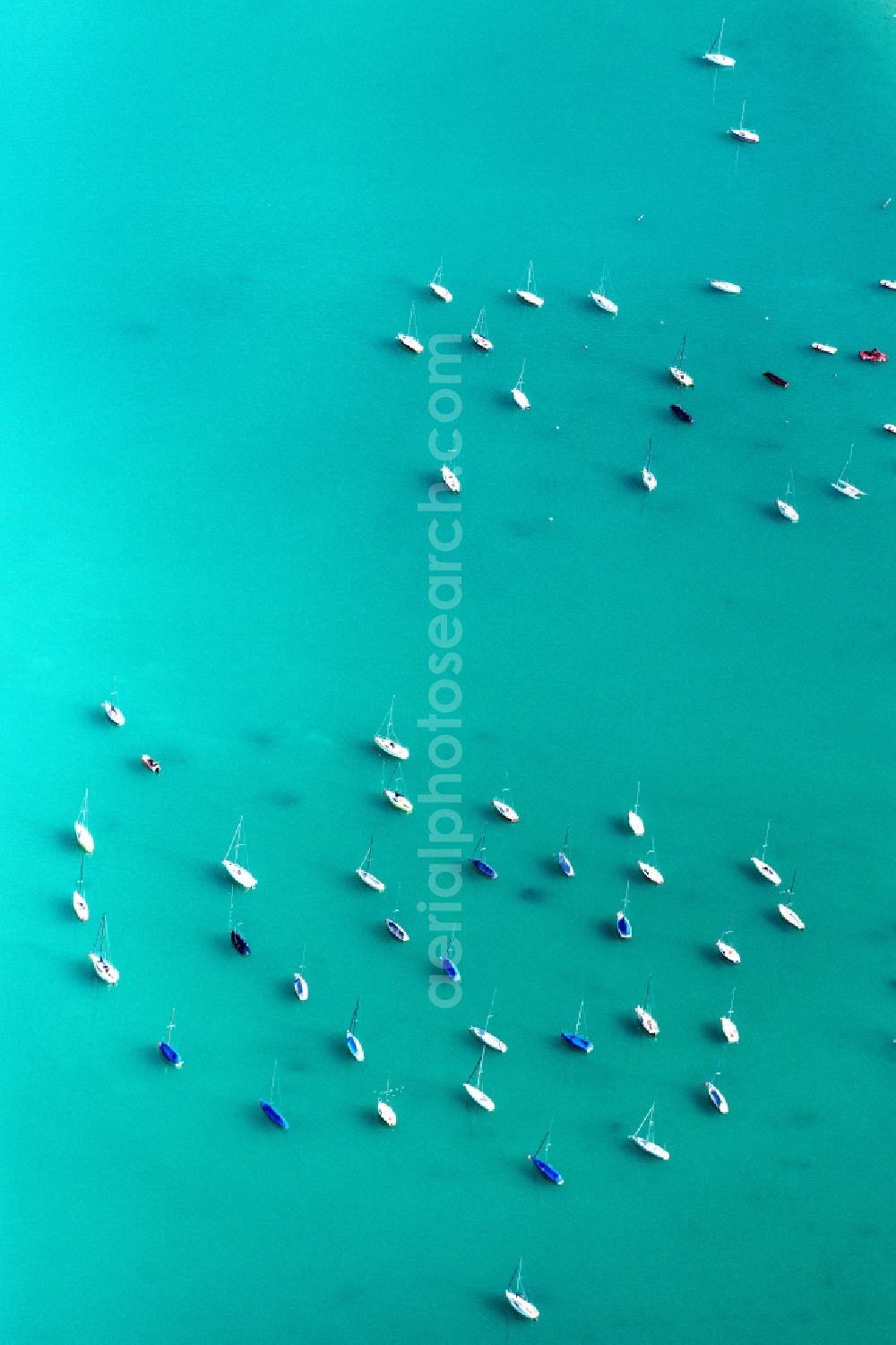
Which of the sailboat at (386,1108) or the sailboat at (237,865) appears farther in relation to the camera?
the sailboat at (237,865)

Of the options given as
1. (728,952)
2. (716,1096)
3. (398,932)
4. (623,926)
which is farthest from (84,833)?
(716,1096)

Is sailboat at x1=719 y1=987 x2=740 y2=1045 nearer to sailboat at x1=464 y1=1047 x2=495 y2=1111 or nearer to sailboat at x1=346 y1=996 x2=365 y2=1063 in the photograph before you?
sailboat at x1=464 y1=1047 x2=495 y2=1111

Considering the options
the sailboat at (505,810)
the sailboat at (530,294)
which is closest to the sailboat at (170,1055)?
the sailboat at (505,810)

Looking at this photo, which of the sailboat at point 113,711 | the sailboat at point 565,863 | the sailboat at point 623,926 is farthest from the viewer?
the sailboat at point 113,711

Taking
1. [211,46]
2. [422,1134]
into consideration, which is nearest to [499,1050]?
[422,1134]

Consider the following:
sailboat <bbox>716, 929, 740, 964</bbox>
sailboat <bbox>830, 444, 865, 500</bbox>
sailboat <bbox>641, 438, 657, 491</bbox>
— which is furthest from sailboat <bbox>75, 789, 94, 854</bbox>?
sailboat <bbox>830, 444, 865, 500</bbox>

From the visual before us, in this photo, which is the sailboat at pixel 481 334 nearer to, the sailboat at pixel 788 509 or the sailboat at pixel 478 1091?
the sailboat at pixel 788 509
